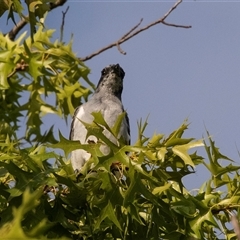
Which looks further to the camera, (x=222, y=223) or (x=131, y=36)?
(x=131, y=36)

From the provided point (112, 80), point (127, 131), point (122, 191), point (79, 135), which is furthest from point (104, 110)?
point (122, 191)

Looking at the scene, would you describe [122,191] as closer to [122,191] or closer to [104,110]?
[122,191]

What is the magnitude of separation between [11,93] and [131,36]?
159cm

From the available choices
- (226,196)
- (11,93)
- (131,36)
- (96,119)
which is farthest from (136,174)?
(11,93)

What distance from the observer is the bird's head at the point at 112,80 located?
7891 mm

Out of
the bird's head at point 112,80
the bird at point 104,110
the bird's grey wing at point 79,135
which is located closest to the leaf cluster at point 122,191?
the bird at point 104,110

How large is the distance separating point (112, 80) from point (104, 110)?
3.46 ft

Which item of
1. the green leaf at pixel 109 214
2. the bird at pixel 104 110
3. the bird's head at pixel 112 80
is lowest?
the green leaf at pixel 109 214

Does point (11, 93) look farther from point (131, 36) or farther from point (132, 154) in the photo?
point (132, 154)

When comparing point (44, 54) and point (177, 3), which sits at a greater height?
point (177, 3)

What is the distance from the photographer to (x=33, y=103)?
24.5 ft

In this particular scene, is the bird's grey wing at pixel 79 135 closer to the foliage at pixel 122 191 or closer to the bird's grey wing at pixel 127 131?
the bird's grey wing at pixel 127 131

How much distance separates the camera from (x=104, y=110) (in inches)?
277

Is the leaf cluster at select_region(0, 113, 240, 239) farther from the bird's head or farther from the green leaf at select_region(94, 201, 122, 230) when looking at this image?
the bird's head
